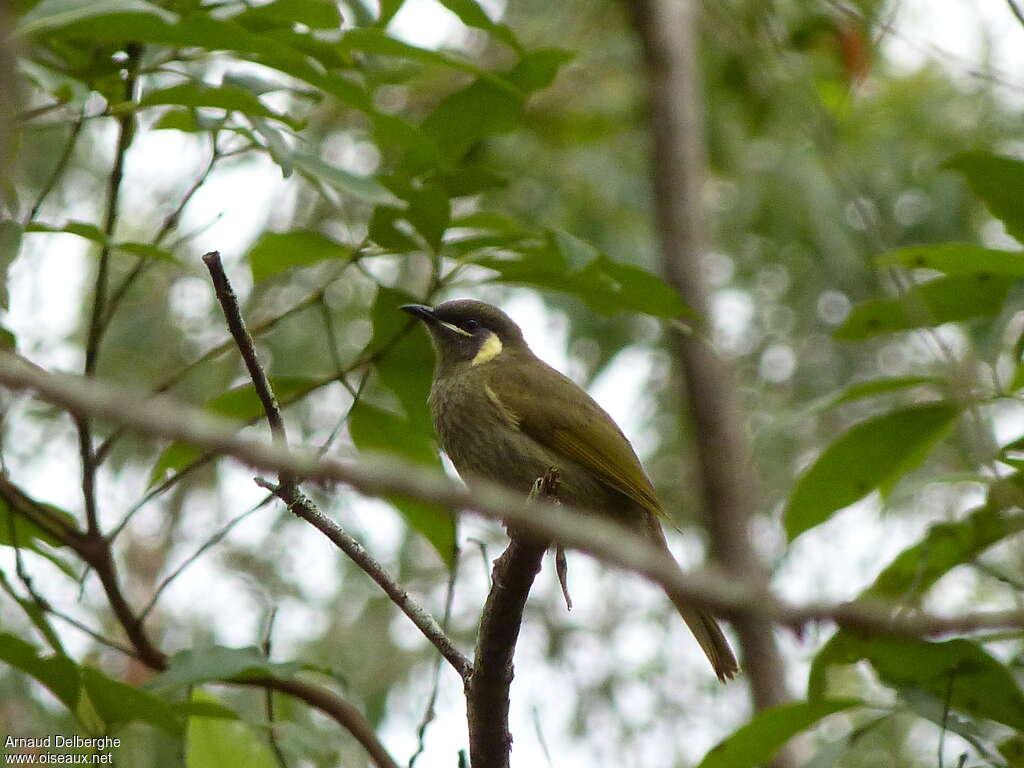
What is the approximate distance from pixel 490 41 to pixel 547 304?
9.19 ft

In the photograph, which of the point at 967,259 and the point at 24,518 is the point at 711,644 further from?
the point at 24,518

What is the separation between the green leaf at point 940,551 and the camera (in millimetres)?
2684

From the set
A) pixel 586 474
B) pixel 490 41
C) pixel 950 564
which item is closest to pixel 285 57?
pixel 950 564

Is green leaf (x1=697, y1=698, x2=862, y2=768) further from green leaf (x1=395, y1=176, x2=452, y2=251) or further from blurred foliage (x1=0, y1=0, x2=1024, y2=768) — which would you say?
green leaf (x1=395, y1=176, x2=452, y2=251)

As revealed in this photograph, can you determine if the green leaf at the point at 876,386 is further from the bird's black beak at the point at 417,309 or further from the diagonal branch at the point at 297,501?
the bird's black beak at the point at 417,309

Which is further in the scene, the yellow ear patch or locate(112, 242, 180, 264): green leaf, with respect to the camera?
the yellow ear patch

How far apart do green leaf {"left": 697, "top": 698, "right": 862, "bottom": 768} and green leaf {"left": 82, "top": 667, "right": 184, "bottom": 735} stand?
4.09 feet

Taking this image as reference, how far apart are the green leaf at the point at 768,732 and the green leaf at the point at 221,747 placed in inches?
47.3

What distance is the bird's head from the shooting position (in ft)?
17.0

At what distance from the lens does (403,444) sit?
12.0 ft

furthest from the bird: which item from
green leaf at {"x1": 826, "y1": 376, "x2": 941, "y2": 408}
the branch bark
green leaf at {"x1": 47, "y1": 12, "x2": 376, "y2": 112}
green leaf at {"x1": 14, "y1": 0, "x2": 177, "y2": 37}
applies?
the branch bark

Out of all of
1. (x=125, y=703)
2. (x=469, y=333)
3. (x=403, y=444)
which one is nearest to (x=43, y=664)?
(x=125, y=703)

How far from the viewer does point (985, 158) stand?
285 centimetres

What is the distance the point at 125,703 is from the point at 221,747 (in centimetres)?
56
